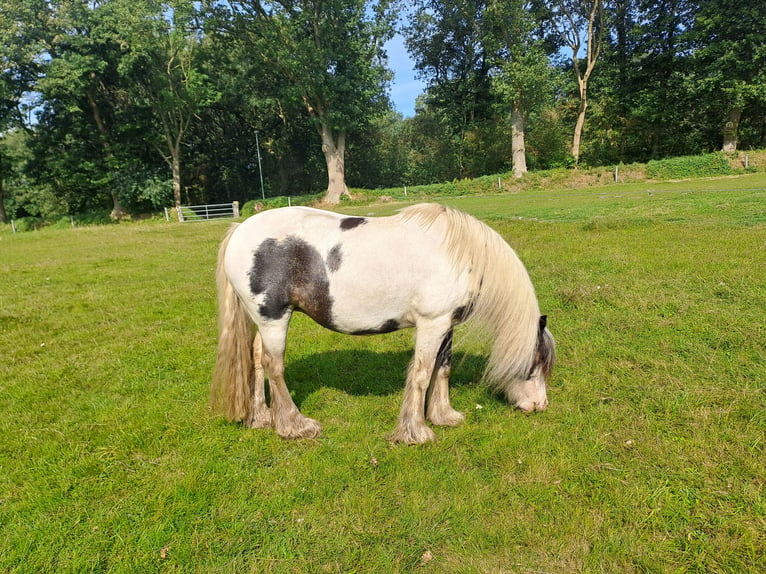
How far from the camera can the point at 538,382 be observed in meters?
3.54

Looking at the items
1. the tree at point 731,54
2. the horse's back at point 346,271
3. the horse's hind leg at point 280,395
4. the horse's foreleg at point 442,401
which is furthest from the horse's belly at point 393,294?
the tree at point 731,54

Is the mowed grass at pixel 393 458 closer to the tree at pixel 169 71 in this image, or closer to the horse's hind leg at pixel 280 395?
the horse's hind leg at pixel 280 395

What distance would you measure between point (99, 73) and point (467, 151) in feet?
105

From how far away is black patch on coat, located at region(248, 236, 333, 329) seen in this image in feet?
10.2

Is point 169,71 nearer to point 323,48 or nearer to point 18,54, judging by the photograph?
point 18,54

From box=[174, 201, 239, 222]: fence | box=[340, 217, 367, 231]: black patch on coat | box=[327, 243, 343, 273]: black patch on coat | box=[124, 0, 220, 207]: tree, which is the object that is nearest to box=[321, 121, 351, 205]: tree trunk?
box=[174, 201, 239, 222]: fence

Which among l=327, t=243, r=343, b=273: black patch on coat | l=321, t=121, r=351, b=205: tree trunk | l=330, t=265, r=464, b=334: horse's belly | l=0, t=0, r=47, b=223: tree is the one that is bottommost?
l=330, t=265, r=464, b=334: horse's belly

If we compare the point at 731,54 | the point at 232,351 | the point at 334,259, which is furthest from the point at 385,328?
the point at 731,54

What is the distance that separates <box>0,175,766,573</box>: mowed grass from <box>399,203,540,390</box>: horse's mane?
2.31 feet

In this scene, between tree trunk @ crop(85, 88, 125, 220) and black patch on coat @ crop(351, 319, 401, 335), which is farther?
tree trunk @ crop(85, 88, 125, 220)

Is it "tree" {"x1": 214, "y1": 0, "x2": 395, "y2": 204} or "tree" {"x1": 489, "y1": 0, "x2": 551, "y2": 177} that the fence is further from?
"tree" {"x1": 489, "y1": 0, "x2": 551, "y2": 177}

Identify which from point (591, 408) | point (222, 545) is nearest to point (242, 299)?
point (222, 545)

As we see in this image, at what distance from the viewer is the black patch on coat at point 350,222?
10.6ft

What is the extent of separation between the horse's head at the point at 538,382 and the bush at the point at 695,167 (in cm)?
2976
